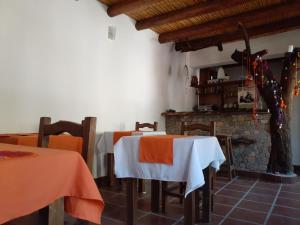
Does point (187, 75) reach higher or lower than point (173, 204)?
higher

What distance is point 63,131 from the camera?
4.51 feet

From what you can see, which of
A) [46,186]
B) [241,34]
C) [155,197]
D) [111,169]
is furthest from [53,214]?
[241,34]

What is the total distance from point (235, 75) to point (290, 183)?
3210mm

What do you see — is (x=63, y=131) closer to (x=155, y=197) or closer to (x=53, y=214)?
(x=53, y=214)

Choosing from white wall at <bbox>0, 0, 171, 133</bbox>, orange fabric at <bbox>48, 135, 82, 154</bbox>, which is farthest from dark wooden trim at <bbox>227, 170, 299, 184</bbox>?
orange fabric at <bbox>48, 135, 82, 154</bbox>

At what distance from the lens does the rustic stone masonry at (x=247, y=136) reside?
170 inches

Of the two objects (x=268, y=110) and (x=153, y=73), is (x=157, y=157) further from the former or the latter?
(x=153, y=73)

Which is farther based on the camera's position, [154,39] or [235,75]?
[235,75]

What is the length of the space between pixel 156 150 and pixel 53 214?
107 cm

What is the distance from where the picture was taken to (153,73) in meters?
5.02

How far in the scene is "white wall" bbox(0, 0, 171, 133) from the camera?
2.75m

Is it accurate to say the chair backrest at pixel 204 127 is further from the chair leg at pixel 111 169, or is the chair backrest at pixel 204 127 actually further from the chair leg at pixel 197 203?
the chair leg at pixel 111 169

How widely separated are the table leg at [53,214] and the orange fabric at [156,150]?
102 cm

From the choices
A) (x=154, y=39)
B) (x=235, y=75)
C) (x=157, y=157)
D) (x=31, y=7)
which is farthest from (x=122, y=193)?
(x=235, y=75)
